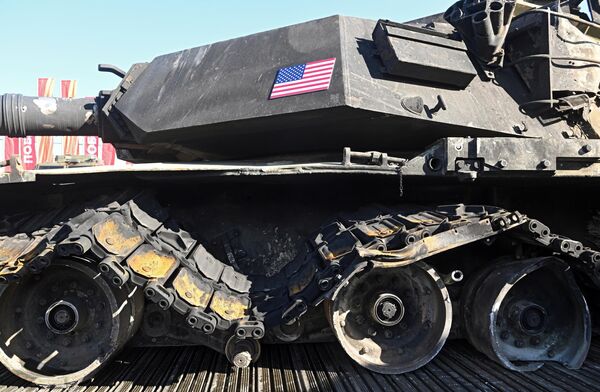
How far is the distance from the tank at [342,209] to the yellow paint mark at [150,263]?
0.02 metres

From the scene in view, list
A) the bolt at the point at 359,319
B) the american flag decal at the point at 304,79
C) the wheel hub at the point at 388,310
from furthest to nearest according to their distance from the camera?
the american flag decal at the point at 304,79
the bolt at the point at 359,319
the wheel hub at the point at 388,310

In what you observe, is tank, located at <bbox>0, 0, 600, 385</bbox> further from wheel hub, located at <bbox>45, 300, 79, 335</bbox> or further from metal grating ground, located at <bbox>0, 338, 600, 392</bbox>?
A: metal grating ground, located at <bbox>0, 338, 600, 392</bbox>

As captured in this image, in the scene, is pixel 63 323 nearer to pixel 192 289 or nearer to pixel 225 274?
pixel 192 289

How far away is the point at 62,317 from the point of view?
3.93 metres

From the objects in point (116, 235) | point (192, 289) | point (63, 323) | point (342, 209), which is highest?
point (342, 209)

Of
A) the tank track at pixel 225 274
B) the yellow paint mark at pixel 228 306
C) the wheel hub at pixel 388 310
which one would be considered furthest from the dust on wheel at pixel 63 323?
the wheel hub at pixel 388 310

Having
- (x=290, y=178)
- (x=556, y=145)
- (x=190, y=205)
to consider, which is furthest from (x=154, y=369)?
(x=556, y=145)

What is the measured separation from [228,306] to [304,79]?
224cm

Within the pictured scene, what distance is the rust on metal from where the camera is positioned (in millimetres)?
3742

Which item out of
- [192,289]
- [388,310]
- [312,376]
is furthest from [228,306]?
[388,310]

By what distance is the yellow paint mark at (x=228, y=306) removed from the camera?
155 inches

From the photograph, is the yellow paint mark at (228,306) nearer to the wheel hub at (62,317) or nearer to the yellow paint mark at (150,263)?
the yellow paint mark at (150,263)

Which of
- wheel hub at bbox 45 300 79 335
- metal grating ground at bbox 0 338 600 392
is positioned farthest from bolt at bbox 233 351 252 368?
wheel hub at bbox 45 300 79 335

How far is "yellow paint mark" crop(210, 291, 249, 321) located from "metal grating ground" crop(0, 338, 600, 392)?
52 cm
